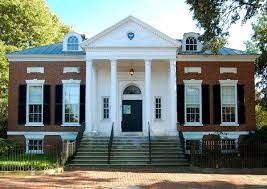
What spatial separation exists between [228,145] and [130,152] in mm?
7275

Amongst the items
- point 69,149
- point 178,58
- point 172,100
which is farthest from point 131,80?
point 69,149

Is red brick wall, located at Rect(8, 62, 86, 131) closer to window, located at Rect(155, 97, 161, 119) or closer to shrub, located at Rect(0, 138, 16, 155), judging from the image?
shrub, located at Rect(0, 138, 16, 155)

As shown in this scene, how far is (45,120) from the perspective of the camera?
2889 cm

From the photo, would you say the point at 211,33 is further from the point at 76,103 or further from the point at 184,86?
the point at 76,103

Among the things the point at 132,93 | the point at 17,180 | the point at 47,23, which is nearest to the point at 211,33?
the point at 132,93

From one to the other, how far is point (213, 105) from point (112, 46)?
7257 millimetres

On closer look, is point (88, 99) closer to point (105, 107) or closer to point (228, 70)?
point (105, 107)

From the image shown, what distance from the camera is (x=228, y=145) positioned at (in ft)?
94.1

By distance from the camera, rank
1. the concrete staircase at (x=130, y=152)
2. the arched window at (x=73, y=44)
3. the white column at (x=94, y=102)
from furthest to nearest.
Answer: the arched window at (x=73, y=44), the white column at (x=94, y=102), the concrete staircase at (x=130, y=152)

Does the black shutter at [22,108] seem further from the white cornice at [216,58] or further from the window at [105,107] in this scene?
the white cornice at [216,58]

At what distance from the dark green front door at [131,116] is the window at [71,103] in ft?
9.44

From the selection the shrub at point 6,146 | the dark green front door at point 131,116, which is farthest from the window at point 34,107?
the dark green front door at point 131,116

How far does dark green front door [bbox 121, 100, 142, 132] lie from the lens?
29.1m

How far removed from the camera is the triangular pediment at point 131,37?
2703 cm
